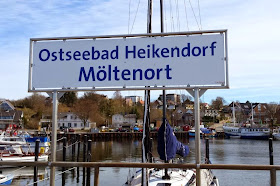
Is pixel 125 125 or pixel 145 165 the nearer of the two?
pixel 145 165

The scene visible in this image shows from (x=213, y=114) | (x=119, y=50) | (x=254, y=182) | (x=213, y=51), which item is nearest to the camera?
(x=213, y=51)

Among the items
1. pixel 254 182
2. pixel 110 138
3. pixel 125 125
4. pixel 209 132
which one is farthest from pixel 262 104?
pixel 254 182

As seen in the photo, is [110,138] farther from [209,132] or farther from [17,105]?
[17,105]

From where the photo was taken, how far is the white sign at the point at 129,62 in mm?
6059

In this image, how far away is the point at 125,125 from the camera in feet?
311

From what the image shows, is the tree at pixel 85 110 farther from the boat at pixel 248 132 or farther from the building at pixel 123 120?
the boat at pixel 248 132

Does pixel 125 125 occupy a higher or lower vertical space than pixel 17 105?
lower

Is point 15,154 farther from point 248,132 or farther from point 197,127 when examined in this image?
point 248,132

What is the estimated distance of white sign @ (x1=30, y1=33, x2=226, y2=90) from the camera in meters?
6.06

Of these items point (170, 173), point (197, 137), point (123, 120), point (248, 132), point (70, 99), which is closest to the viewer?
point (197, 137)

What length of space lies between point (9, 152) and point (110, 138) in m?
46.0

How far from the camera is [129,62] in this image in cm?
638

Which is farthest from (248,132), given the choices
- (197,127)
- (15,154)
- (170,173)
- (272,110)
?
(197,127)

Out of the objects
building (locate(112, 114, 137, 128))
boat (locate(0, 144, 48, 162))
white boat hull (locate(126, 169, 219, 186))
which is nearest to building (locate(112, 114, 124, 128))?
building (locate(112, 114, 137, 128))
